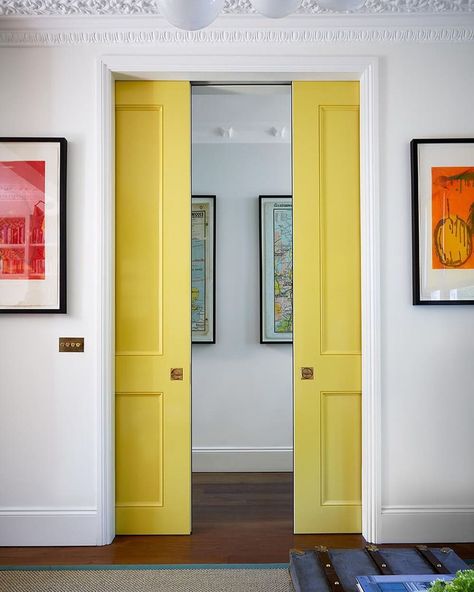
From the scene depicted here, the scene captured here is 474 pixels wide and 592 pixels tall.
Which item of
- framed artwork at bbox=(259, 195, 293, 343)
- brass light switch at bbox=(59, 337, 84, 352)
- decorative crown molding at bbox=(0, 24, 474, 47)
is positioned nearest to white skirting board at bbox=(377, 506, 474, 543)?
framed artwork at bbox=(259, 195, 293, 343)

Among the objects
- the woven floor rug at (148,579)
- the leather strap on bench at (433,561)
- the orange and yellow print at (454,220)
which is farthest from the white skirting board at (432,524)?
the orange and yellow print at (454,220)

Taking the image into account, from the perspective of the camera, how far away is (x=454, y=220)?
2719mm

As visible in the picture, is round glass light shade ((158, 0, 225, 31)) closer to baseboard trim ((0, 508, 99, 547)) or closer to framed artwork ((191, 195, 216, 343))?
baseboard trim ((0, 508, 99, 547))

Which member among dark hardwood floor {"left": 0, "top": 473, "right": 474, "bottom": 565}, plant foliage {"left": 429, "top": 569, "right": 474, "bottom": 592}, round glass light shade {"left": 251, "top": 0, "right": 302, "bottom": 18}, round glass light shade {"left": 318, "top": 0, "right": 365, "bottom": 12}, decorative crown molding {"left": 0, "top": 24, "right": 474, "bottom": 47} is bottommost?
dark hardwood floor {"left": 0, "top": 473, "right": 474, "bottom": 565}

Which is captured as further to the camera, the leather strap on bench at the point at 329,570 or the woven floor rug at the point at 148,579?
the woven floor rug at the point at 148,579

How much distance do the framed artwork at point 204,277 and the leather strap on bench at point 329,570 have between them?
8.16 feet

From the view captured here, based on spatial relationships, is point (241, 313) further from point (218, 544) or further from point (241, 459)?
point (218, 544)

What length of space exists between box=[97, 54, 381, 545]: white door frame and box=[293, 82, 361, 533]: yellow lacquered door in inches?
3.0

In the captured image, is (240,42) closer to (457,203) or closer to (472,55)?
(472,55)

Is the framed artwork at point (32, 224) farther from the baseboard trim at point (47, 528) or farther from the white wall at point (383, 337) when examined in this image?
the baseboard trim at point (47, 528)

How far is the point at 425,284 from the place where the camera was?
2727 mm

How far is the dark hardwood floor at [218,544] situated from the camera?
2543 millimetres

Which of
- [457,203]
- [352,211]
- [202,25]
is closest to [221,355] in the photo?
[352,211]

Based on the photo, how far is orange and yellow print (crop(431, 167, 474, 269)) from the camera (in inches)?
107
